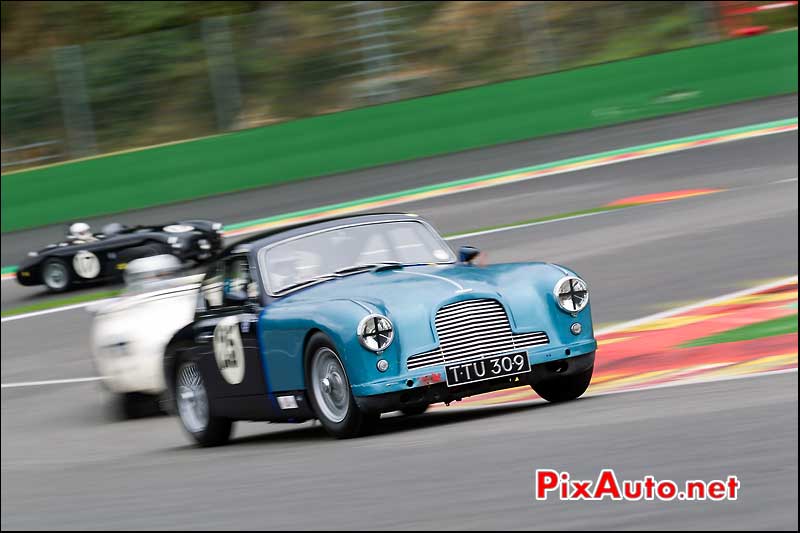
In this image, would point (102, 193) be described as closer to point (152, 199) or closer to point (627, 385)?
point (152, 199)

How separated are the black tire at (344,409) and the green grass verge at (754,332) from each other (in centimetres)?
354

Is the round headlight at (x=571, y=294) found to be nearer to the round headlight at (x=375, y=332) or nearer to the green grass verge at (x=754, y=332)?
the round headlight at (x=375, y=332)

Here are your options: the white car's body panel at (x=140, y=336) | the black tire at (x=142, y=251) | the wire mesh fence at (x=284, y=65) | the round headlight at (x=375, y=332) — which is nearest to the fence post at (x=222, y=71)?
the wire mesh fence at (x=284, y=65)

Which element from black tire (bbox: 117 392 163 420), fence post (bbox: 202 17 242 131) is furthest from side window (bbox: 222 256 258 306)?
fence post (bbox: 202 17 242 131)

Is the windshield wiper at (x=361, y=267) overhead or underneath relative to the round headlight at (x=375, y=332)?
overhead

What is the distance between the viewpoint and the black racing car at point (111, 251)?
1916 cm

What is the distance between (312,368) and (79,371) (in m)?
7.90

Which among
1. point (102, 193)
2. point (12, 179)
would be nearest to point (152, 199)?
→ point (102, 193)

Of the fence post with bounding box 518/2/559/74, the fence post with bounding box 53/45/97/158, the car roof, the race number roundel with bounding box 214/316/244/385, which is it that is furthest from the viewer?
the fence post with bounding box 53/45/97/158

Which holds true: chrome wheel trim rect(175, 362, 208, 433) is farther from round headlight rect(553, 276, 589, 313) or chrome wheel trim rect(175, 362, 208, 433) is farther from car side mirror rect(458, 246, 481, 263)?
round headlight rect(553, 276, 589, 313)

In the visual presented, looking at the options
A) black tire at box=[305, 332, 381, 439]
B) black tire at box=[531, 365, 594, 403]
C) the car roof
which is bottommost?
black tire at box=[531, 365, 594, 403]

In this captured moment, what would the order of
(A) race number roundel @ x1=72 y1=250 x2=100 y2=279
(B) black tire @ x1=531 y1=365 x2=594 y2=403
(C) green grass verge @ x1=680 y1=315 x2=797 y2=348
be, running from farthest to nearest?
(A) race number roundel @ x1=72 y1=250 x2=100 y2=279 → (C) green grass verge @ x1=680 y1=315 x2=797 y2=348 → (B) black tire @ x1=531 y1=365 x2=594 y2=403

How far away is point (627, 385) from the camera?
28.6ft

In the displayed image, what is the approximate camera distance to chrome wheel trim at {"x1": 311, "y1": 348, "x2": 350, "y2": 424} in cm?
732
